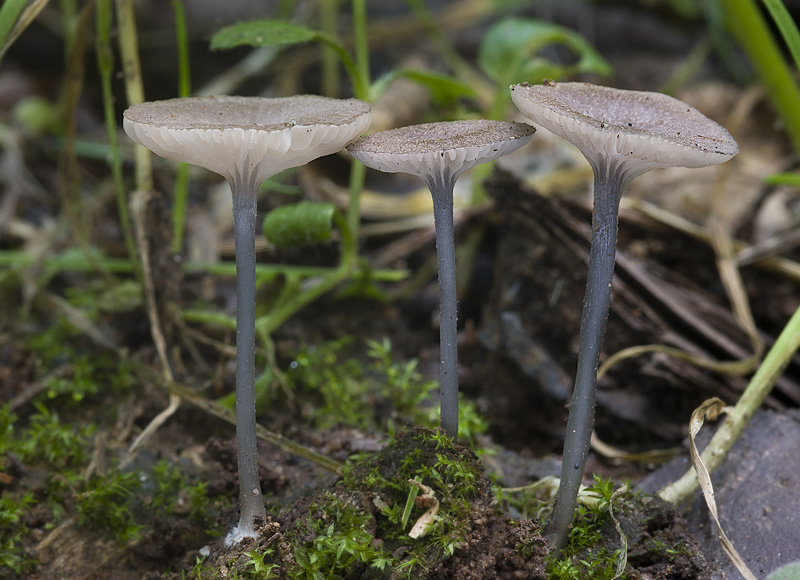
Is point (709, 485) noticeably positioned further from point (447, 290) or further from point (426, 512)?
point (447, 290)

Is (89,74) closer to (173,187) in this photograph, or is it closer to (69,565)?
(173,187)

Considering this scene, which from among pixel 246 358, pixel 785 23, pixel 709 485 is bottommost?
pixel 709 485

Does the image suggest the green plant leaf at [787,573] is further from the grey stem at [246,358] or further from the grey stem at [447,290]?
the grey stem at [246,358]

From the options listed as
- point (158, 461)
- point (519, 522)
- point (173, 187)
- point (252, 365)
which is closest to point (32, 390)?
point (158, 461)

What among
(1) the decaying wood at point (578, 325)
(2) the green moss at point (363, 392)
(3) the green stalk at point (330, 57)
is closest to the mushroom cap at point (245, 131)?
(2) the green moss at point (363, 392)

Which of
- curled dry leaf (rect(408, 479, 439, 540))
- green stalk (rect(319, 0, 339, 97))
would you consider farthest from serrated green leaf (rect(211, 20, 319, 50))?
green stalk (rect(319, 0, 339, 97))

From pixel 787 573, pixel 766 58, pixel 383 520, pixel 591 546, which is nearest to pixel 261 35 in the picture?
pixel 383 520
